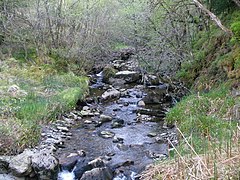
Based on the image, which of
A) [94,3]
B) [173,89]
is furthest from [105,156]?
[94,3]

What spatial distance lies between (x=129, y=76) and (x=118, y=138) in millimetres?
9497

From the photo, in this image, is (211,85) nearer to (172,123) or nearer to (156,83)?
(172,123)

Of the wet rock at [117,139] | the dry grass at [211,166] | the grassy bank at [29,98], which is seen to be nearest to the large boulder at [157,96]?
the grassy bank at [29,98]

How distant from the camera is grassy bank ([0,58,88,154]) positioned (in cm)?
923

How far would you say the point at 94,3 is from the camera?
1930cm

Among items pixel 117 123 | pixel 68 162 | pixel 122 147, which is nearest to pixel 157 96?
pixel 117 123

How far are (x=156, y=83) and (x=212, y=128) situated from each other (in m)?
9.76

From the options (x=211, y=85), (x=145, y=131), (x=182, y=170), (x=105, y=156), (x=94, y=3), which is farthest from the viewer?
(x=94, y=3)

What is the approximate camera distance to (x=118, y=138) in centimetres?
1034

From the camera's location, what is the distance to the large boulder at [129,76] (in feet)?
62.6

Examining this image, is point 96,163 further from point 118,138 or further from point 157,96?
point 157,96

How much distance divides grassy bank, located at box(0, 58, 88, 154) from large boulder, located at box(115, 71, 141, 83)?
9.40 feet

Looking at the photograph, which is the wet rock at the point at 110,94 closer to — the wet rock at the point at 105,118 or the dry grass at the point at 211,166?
the wet rock at the point at 105,118

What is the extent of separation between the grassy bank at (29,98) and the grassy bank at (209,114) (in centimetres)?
353
